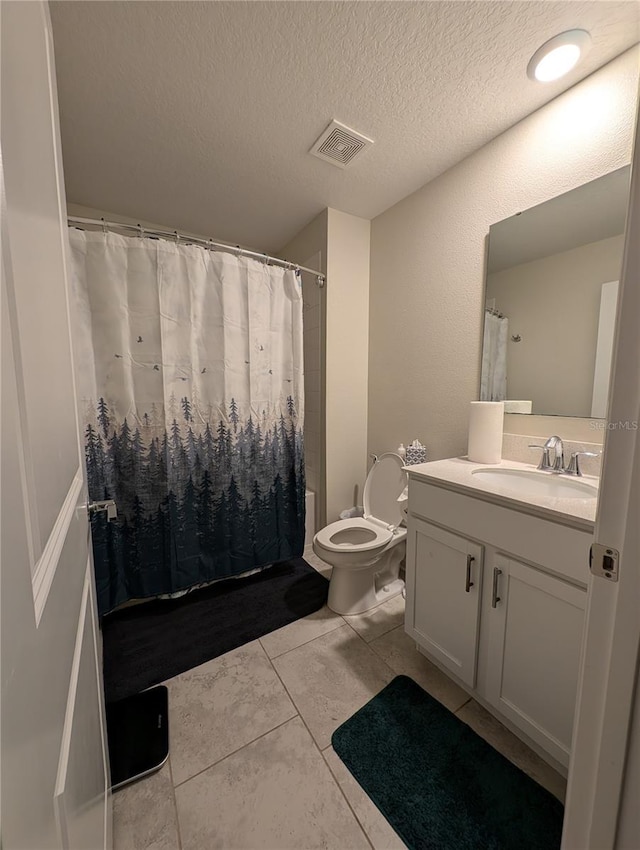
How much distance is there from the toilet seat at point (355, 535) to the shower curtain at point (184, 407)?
1.44 feet

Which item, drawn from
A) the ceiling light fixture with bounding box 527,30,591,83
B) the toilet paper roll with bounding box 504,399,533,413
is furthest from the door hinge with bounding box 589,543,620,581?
Answer: the ceiling light fixture with bounding box 527,30,591,83

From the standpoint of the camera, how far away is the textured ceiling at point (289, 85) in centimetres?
106

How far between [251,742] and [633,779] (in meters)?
1.14

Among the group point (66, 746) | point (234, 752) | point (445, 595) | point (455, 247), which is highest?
point (455, 247)

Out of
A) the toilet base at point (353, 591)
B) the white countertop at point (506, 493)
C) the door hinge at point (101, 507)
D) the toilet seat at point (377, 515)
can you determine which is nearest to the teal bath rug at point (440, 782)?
the toilet base at point (353, 591)

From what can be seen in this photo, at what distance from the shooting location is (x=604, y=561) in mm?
537

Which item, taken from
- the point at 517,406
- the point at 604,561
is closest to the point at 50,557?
the point at 604,561

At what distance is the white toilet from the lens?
171 centimetres

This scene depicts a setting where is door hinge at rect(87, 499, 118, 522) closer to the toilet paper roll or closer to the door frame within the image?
the door frame

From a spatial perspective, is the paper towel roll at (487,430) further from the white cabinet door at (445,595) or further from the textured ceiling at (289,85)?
the textured ceiling at (289,85)

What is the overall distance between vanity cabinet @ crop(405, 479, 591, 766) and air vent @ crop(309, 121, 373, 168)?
1.66 m

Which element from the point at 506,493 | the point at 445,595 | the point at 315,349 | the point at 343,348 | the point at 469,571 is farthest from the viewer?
the point at 315,349

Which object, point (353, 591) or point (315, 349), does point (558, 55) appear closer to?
point (315, 349)

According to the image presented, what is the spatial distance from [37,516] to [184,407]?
1522 millimetres
